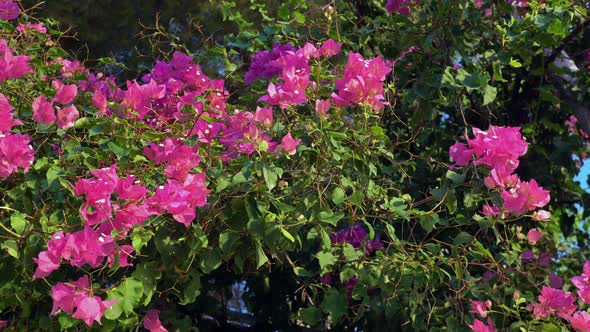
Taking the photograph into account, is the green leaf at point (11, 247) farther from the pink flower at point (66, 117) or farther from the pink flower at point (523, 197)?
the pink flower at point (523, 197)

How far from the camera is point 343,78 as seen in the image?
7.72 feet

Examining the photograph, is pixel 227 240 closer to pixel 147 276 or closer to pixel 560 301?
pixel 147 276

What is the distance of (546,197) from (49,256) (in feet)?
4.15

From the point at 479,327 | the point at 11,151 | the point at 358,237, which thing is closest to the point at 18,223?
the point at 11,151

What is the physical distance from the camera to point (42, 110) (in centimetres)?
217

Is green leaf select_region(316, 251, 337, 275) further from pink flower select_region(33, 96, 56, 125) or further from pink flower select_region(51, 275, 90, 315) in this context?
pink flower select_region(33, 96, 56, 125)

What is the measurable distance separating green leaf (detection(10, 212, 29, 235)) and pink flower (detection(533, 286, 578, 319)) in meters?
1.50

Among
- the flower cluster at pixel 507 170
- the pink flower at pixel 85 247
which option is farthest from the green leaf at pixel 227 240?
the flower cluster at pixel 507 170

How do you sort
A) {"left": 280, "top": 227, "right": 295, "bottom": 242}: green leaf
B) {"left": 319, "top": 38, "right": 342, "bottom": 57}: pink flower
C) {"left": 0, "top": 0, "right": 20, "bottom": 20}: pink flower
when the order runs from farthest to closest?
{"left": 0, "top": 0, "right": 20, "bottom": 20}: pink flower
{"left": 319, "top": 38, "right": 342, "bottom": 57}: pink flower
{"left": 280, "top": 227, "right": 295, "bottom": 242}: green leaf

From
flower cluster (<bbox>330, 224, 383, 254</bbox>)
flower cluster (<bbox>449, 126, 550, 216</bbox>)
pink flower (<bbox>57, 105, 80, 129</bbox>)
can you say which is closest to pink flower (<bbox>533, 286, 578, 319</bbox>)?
flower cluster (<bbox>449, 126, 550, 216</bbox>)

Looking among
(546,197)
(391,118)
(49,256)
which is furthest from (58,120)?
(391,118)

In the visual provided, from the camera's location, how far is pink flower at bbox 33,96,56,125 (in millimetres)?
2168

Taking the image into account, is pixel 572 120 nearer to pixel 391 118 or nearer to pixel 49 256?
pixel 391 118

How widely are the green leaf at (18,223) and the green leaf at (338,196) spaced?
0.78 m
